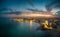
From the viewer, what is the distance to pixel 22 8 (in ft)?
5.54

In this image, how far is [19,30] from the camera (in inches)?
66.4

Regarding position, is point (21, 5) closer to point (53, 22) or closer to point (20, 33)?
point (20, 33)

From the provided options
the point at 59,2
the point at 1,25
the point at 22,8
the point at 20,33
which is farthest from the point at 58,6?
the point at 1,25

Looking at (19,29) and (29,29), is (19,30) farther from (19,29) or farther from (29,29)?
(29,29)

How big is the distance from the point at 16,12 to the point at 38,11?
0.30 meters

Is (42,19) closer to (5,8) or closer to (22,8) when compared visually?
(22,8)

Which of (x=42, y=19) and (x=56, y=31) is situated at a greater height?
(x=42, y=19)

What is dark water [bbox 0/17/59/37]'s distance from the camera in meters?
1.68

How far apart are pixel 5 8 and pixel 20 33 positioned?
0.40 m

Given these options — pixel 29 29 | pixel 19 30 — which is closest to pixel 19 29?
pixel 19 30

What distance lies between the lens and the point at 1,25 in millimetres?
1688

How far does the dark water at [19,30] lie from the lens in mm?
1680

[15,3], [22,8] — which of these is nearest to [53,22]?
[22,8]

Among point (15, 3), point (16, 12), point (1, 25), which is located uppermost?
point (15, 3)
